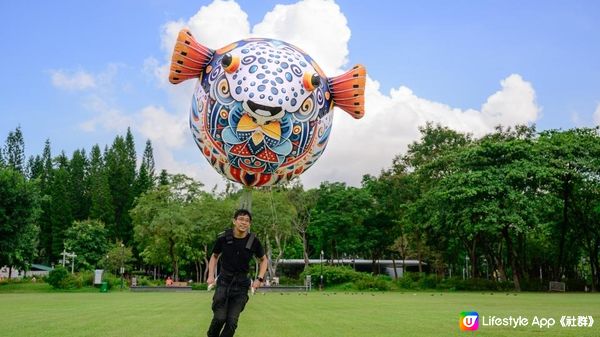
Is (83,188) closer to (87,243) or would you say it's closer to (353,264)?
(87,243)

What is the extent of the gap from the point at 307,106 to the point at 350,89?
1049 mm

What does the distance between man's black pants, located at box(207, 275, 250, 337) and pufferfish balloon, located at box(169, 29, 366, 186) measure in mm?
2497

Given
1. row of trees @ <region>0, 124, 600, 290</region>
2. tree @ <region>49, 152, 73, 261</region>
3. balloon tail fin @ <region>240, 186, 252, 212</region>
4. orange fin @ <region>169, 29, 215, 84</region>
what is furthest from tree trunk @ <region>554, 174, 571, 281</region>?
tree @ <region>49, 152, 73, 261</region>

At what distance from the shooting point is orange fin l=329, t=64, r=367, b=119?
9.66m

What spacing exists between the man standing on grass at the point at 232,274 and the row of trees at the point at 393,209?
1113 inches

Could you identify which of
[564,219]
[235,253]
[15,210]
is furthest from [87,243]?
[235,253]

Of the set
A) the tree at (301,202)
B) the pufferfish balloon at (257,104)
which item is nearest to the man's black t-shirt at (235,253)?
the pufferfish balloon at (257,104)

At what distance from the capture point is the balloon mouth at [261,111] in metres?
8.63

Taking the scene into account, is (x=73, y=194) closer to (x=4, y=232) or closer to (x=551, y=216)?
(x=4, y=232)

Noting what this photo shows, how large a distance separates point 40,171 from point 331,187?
40.9 metres

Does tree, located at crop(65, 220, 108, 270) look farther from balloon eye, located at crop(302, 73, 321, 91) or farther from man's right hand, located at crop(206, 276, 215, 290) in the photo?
man's right hand, located at crop(206, 276, 215, 290)

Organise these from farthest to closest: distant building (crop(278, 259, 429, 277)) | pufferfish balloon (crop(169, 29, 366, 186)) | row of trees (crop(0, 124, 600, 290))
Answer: distant building (crop(278, 259, 429, 277))
row of trees (crop(0, 124, 600, 290))
pufferfish balloon (crop(169, 29, 366, 186))

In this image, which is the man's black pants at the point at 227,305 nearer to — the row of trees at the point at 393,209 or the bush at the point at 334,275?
the row of trees at the point at 393,209

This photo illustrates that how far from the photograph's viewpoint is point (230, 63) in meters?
8.88
